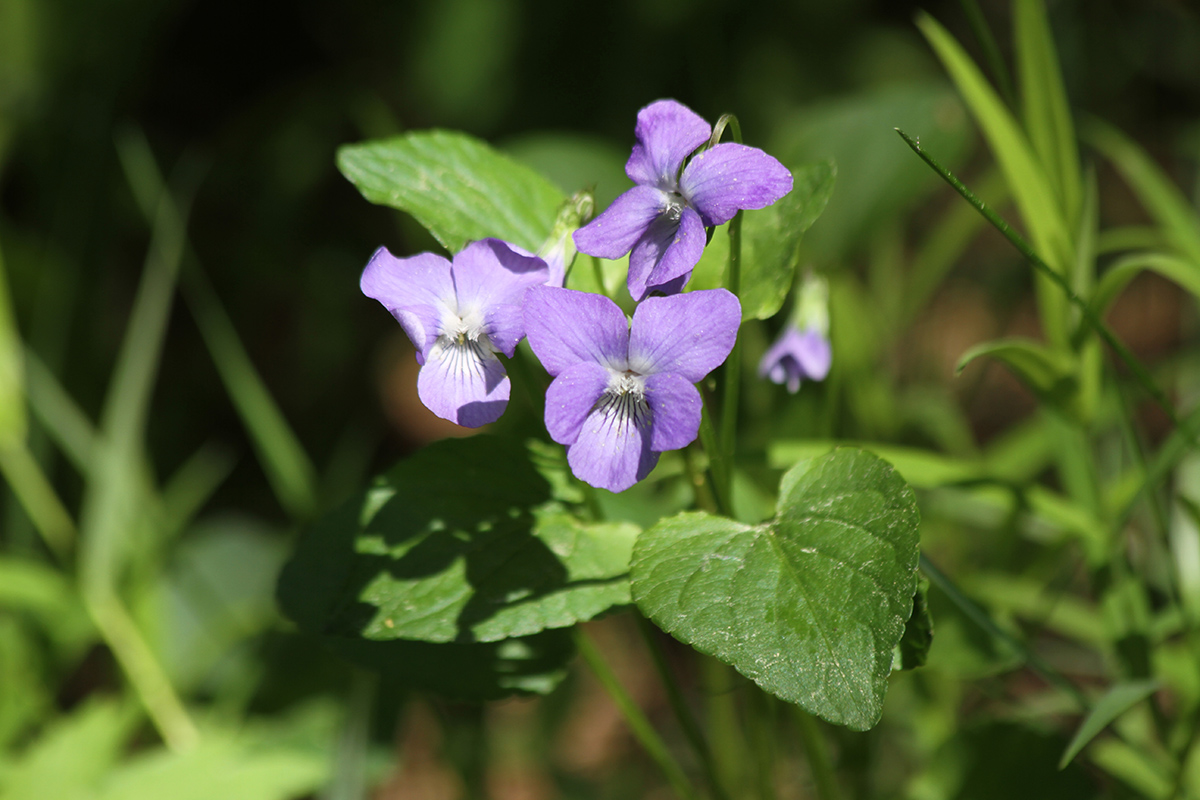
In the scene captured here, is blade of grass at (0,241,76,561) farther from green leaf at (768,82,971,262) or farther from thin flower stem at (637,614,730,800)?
green leaf at (768,82,971,262)

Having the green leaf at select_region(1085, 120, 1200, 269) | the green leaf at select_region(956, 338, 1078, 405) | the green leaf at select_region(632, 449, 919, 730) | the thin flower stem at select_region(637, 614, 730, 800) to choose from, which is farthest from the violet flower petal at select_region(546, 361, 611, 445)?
the green leaf at select_region(1085, 120, 1200, 269)

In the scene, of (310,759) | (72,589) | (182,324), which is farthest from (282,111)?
(310,759)

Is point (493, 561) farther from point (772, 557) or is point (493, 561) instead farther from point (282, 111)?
point (282, 111)

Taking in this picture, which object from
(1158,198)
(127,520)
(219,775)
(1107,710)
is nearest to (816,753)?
(1107,710)

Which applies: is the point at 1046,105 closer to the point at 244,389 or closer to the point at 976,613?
the point at 976,613

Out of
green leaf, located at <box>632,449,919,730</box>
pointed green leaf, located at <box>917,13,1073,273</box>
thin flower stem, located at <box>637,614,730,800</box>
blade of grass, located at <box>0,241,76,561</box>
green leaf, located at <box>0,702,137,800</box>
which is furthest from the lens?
blade of grass, located at <box>0,241,76,561</box>

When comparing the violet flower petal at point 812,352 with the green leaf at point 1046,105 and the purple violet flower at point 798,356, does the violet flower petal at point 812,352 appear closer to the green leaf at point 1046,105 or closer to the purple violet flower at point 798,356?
the purple violet flower at point 798,356
